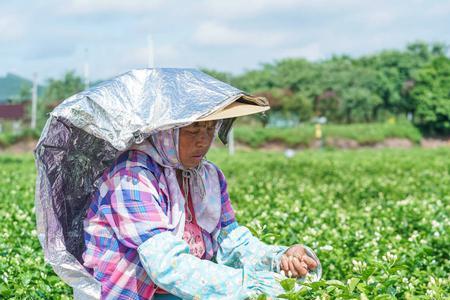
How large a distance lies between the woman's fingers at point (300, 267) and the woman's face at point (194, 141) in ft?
1.59

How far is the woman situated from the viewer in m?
2.19

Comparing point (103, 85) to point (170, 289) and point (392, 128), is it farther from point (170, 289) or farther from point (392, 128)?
point (392, 128)

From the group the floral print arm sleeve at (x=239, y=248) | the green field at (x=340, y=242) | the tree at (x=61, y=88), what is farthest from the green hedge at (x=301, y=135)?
the floral print arm sleeve at (x=239, y=248)

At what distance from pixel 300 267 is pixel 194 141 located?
0.57 m

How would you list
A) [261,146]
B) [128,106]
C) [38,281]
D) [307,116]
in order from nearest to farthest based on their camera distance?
1. [128,106]
2. [38,281]
3. [261,146]
4. [307,116]

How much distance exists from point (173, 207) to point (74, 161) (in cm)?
41

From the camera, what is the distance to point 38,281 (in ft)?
11.4

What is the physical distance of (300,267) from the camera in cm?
241

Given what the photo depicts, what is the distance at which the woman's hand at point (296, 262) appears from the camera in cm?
241

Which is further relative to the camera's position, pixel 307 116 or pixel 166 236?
pixel 307 116

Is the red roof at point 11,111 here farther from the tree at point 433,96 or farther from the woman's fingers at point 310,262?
the woman's fingers at point 310,262

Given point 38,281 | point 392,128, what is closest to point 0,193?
point 38,281

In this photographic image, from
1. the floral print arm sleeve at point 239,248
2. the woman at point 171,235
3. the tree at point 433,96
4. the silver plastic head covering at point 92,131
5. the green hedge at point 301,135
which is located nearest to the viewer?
the woman at point 171,235

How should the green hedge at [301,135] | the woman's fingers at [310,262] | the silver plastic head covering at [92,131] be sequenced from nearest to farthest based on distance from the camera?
the silver plastic head covering at [92,131] < the woman's fingers at [310,262] < the green hedge at [301,135]
